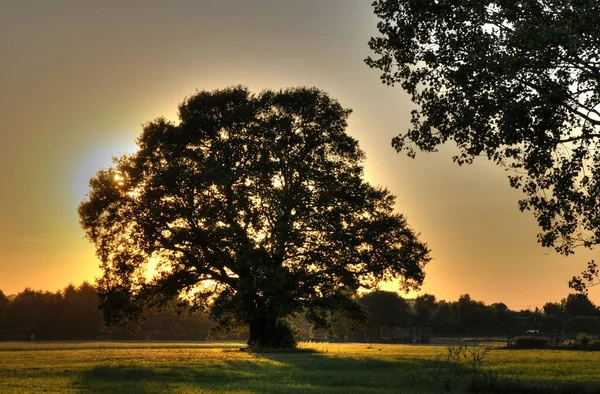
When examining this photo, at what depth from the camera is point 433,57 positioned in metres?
27.3

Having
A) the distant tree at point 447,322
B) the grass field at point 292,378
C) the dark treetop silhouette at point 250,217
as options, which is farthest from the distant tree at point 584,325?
the grass field at point 292,378

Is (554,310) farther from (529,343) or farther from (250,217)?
(250,217)

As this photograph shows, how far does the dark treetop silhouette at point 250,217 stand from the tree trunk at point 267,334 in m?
0.11

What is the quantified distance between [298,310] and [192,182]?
12.8 metres

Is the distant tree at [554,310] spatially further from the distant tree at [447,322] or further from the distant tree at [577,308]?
the distant tree at [447,322]

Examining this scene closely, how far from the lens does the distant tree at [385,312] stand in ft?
515

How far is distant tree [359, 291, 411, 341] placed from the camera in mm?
156875

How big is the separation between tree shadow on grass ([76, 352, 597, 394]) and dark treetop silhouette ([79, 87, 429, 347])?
16563mm

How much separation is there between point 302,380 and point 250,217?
25569 mm

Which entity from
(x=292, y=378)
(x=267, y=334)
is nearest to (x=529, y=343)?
(x=267, y=334)

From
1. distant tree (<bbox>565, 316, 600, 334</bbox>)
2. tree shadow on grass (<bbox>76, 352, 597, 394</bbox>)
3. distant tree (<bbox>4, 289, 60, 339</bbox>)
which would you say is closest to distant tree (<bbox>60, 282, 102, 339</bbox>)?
distant tree (<bbox>4, 289, 60, 339</bbox>)

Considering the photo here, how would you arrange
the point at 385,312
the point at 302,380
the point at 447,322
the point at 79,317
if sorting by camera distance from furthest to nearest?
the point at 385,312
the point at 447,322
the point at 79,317
the point at 302,380

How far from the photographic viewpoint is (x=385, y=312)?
160m

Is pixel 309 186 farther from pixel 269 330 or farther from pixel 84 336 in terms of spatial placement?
pixel 84 336
